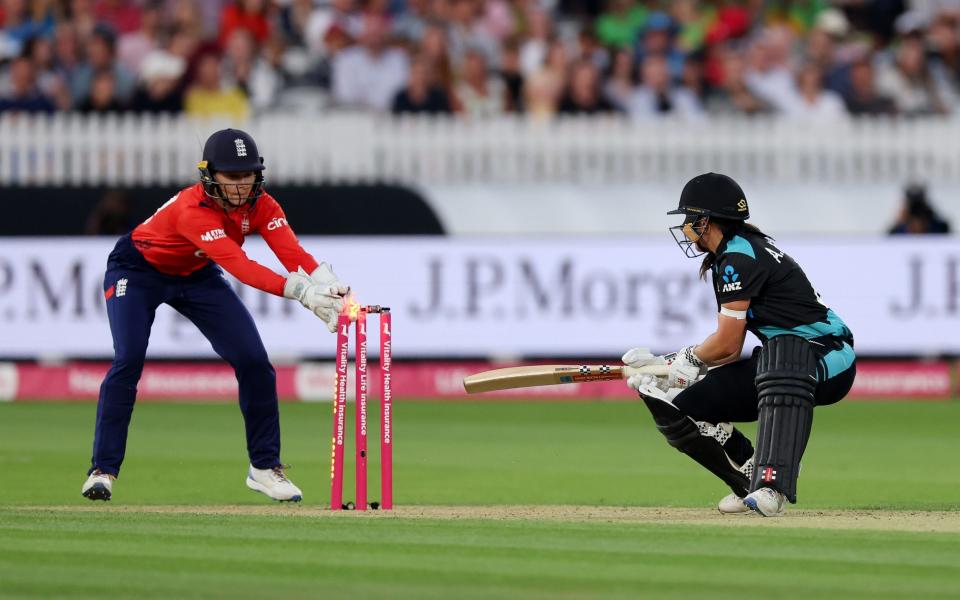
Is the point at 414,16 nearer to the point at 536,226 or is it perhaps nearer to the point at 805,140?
the point at 536,226

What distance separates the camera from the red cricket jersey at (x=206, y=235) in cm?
914

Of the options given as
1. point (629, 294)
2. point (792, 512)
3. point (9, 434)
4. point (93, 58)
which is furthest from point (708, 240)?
point (93, 58)

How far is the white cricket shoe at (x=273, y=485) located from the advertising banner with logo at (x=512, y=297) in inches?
278

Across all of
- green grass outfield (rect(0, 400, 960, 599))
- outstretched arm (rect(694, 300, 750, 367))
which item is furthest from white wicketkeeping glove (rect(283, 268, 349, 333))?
outstretched arm (rect(694, 300, 750, 367))

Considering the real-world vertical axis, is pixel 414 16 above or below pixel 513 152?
above

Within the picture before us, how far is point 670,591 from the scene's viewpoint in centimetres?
634

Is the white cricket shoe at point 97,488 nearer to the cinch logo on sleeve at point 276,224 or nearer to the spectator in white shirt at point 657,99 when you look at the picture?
the cinch logo on sleeve at point 276,224

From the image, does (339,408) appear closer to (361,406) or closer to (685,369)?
(361,406)

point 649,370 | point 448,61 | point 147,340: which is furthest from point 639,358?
point 448,61

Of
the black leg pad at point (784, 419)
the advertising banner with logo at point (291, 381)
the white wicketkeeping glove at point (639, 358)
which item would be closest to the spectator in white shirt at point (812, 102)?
the advertising banner with logo at point (291, 381)

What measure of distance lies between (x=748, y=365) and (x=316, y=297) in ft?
6.90

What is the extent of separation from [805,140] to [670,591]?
12.8 m

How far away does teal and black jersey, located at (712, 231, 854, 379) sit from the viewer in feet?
27.9

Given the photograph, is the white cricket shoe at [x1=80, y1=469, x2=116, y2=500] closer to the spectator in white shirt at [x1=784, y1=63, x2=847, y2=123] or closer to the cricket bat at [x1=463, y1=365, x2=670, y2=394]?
the cricket bat at [x1=463, y1=365, x2=670, y2=394]
